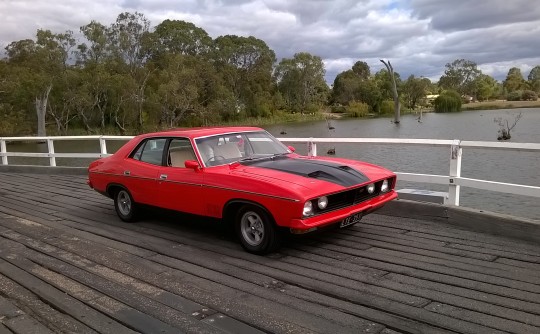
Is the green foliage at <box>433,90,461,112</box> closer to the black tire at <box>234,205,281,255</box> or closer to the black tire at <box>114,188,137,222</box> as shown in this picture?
the black tire at <box>114,188,137,222</box>

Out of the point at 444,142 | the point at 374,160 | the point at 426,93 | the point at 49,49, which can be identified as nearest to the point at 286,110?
the point at 426,93

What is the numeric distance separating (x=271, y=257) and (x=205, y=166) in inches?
55.6

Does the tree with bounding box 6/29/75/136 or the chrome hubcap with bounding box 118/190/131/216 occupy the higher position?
the tree with bounding box 6/29/75/136

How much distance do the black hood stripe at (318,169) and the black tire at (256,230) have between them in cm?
61

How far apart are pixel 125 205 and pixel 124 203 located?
0.04 metres

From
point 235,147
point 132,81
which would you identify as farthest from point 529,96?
point 235,147

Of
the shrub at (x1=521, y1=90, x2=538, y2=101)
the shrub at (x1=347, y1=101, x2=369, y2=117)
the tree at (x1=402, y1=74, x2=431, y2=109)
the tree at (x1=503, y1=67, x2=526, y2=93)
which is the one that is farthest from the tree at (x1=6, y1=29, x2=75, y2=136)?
the tree at (x1=503, y1=67, x2=526, y2=93)

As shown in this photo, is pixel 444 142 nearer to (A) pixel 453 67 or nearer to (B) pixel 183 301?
(B) pixel 183 301

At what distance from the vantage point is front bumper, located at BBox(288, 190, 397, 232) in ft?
15.2

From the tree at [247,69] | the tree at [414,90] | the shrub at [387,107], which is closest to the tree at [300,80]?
the tree at [247,69]

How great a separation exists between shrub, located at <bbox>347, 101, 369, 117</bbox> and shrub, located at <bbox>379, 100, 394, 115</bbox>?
12.7 feet

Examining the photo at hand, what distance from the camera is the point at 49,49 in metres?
56.2

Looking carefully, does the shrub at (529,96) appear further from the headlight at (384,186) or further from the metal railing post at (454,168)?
the headlight at (384,186)

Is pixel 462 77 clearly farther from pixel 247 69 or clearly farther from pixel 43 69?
pixel 43 69
